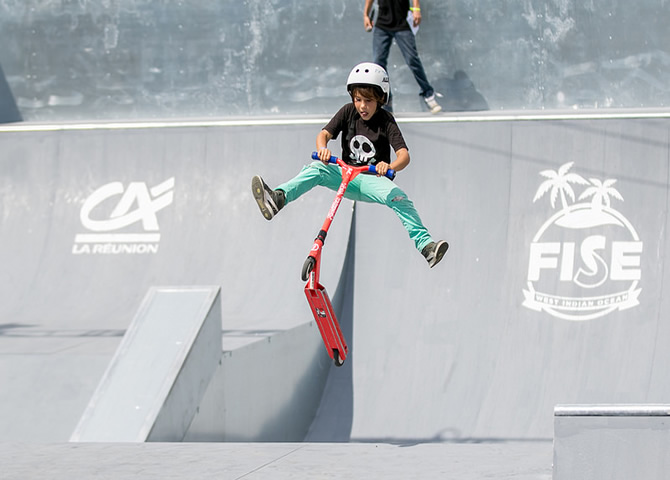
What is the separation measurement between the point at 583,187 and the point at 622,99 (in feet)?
5.80

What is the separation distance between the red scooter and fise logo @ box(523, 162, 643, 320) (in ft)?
15.0

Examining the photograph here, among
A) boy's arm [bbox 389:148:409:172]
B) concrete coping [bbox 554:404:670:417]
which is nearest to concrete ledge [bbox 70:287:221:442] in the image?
boy's arm [bbox 389:148:409:172]

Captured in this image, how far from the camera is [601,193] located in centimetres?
1192

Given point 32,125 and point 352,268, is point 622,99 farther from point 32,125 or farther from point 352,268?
point 32,125

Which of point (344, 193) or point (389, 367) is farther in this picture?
point (389, 367)

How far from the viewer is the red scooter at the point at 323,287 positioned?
716 cm

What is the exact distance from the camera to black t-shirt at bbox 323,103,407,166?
24.5 feet

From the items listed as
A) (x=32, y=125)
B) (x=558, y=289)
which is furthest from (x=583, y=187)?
(x=32, y=125)

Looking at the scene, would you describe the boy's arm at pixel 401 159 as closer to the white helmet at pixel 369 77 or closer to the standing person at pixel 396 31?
the white helmet at pixel 369 77

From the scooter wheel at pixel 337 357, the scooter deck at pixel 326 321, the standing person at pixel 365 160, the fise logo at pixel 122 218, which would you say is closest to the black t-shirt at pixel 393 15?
the fise logo at pixel 122 218

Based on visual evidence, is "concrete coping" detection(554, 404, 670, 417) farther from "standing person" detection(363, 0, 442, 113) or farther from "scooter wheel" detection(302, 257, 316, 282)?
"standing person" detection(363, 0, 442, 113)

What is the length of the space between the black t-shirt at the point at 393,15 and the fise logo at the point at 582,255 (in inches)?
102

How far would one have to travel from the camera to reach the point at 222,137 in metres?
13.1

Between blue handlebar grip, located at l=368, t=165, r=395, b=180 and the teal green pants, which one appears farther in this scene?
the teal green pants
